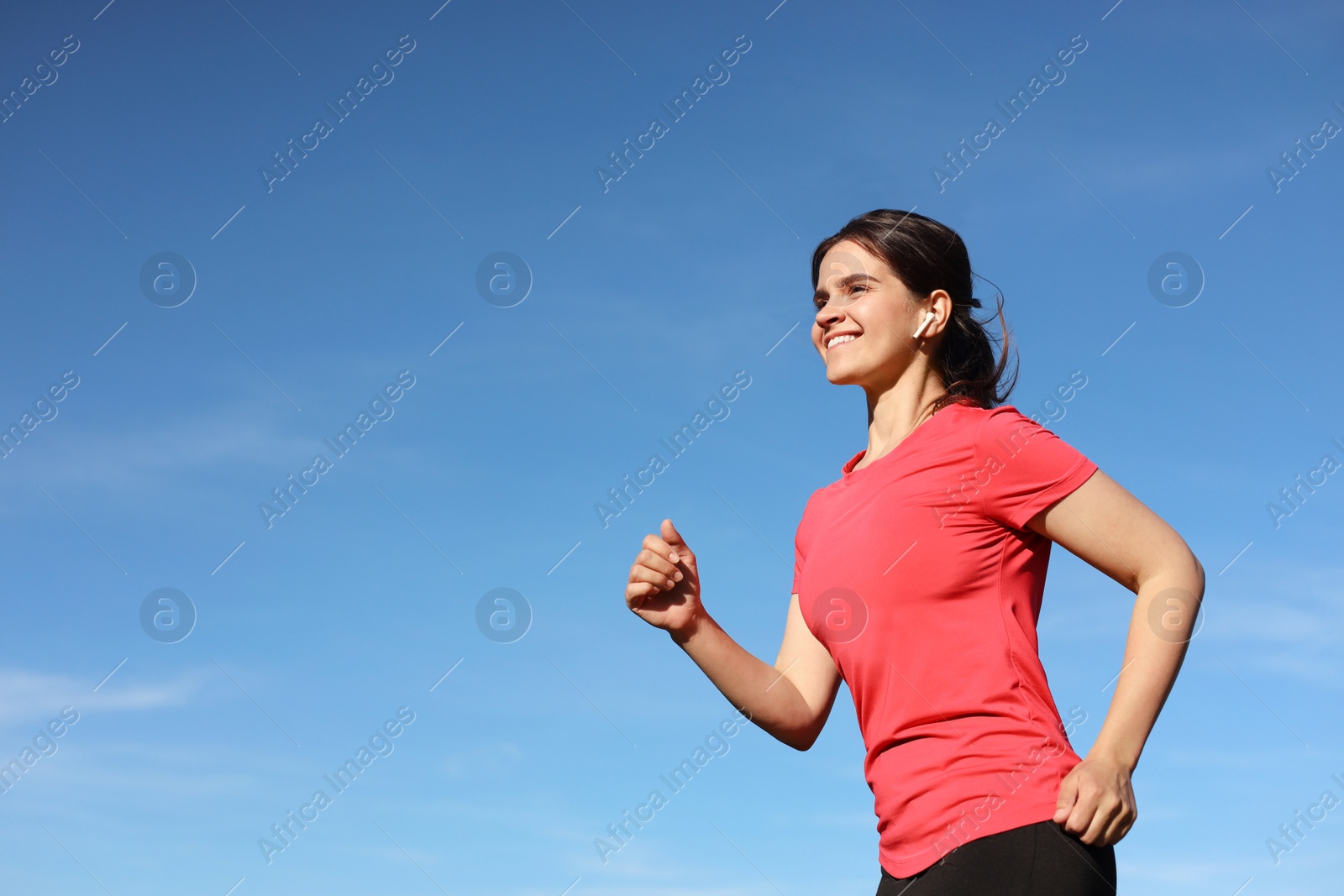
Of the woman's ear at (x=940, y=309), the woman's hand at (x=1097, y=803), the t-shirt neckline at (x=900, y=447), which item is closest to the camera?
the woman's hand at (x=1097, y=803)

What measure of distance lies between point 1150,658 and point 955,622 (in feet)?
1.52

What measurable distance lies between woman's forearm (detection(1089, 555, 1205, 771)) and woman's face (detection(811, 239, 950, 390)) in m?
1.13

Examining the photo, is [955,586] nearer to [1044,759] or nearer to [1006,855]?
[1044,759]

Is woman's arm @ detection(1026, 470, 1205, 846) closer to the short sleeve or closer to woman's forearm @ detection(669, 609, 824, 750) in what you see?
the short sleeve

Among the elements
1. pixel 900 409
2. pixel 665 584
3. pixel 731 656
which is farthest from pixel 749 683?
pixel 900 409

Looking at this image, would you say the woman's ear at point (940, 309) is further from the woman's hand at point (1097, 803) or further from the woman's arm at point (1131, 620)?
the woman's hand at point (1097, 803)

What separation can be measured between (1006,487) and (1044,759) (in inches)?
26.7

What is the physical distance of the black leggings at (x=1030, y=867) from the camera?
259 cm

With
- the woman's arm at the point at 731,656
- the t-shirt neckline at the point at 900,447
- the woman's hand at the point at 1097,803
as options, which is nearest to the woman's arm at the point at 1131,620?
the woman's hand at the point at 1097,803

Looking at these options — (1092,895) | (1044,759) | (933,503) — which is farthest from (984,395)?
(1092,895)

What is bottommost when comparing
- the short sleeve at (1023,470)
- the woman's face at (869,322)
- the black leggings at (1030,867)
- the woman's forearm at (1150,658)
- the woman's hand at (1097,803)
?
the black leggings at (1030,867)

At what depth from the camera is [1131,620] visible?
2797mm

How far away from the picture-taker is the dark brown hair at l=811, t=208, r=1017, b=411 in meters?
3.68

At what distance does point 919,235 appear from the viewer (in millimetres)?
3715
